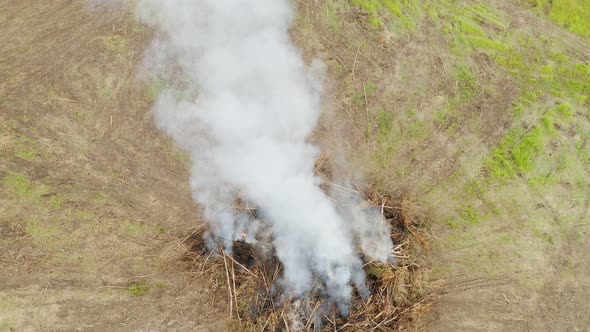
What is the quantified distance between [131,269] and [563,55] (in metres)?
10.7

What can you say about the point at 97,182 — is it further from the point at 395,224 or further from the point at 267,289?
the point at 395,224

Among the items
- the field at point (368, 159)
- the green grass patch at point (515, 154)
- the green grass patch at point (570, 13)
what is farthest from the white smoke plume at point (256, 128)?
the green grass patch at point (570, 13)

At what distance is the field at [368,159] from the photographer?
838cm

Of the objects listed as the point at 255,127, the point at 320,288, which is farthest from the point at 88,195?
the point at 320,288

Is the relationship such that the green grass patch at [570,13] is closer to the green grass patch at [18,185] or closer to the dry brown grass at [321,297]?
the dry brown grass at [321,297]

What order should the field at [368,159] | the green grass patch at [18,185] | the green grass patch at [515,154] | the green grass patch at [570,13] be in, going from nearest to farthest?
the field at [368,159] → the green grass patch at [18,185] → the green grass patch at [515,154] → the green grass patch at [570,13]

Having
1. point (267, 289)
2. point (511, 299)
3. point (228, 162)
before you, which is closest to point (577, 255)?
point (511, 299)

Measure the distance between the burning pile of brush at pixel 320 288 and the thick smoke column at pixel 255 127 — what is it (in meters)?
0.19

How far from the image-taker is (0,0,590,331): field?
27.5 feet

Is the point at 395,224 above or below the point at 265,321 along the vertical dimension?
above

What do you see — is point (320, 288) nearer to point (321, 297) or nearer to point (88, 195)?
point (321, 297)

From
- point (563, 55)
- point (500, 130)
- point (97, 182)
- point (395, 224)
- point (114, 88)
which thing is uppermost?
point (563, 55)

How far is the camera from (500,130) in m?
9.36

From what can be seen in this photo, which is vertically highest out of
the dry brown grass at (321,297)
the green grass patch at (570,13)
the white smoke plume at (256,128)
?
the green grass patch at (570,13)
